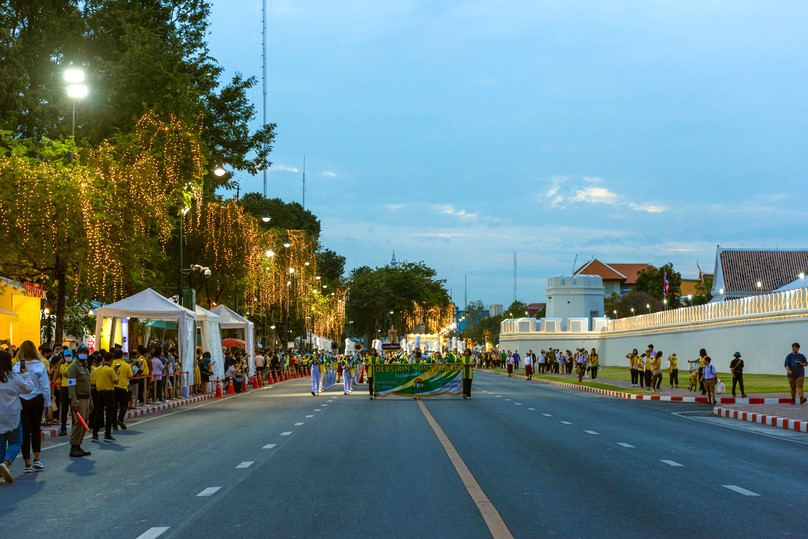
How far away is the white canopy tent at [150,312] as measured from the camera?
113 ft

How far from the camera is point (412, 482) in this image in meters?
13.5

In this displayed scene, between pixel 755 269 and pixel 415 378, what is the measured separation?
73.2 metres

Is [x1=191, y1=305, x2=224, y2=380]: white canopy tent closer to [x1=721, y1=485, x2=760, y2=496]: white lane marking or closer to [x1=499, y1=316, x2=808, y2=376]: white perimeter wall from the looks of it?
[x1=499, y1=316, x2=808, y2=376]: white perimeter wall

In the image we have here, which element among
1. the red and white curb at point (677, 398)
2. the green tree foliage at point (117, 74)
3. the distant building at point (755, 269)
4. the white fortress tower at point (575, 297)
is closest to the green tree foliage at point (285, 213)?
the white fortress tower at point (575, 297)

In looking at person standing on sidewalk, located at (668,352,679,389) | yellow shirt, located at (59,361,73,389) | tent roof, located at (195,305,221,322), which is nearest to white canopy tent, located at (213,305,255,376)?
tent roof, located at (195,305,221,322)

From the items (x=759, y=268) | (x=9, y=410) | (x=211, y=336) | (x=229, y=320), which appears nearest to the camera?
(x=9, y=410)

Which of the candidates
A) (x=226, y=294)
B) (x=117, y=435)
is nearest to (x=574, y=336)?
(x=226, y=294)

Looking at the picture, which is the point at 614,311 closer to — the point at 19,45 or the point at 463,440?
the point at 19,45

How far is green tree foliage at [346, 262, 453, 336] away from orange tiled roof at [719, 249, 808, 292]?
40.8 m

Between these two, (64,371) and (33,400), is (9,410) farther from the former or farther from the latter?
(64,371)

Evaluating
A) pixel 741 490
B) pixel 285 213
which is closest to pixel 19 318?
pixel 741 490

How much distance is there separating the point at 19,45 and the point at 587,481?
38796 mm

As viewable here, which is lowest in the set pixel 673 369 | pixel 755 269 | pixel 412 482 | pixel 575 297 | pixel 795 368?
pixel 412 482

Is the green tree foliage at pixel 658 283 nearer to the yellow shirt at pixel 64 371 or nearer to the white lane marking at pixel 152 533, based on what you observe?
the yellow shirt at pixel 64 371
